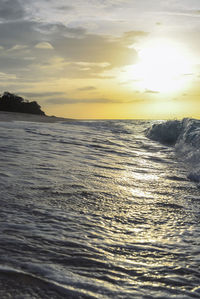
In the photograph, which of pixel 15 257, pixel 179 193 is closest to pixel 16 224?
pixel 15 257

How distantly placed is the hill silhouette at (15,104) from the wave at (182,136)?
16059 mm

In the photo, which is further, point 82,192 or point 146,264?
point 82,192

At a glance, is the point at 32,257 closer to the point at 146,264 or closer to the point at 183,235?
the point at 146,264

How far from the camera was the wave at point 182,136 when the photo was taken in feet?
26.8

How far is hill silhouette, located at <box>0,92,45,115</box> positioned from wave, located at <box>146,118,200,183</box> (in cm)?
1606

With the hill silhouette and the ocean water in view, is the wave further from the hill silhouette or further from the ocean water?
the hill silhouette

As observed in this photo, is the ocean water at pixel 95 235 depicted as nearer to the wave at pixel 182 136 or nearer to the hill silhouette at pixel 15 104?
the wave at pixel 182 136

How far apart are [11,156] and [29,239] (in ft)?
11.6

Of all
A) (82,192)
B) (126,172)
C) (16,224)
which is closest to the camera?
(16,224)

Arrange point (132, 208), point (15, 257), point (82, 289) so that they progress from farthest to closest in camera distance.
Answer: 1. point (132, 208)
2. point (15, 257)
3. point (82, 289)

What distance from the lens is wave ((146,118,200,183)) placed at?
8172 millimetres

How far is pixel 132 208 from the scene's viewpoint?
3.27 m

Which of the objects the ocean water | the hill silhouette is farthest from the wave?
the hill silhouette

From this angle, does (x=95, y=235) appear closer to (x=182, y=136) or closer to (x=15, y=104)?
(x=182, y=136)
